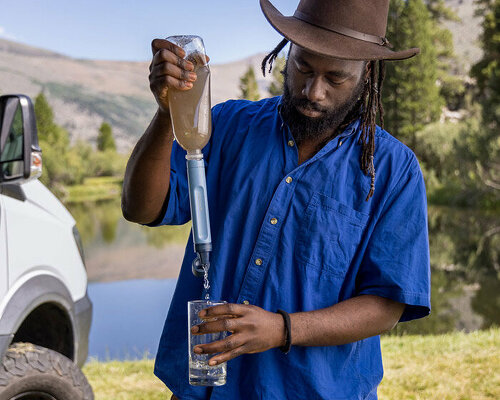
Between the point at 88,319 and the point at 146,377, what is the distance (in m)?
2.04

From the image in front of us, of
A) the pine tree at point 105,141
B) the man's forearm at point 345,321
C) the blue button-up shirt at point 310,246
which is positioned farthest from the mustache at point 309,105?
the pine tree at point 105,141

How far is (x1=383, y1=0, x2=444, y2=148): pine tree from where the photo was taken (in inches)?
1211

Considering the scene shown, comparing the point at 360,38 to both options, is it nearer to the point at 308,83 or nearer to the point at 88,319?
the point at 308,83

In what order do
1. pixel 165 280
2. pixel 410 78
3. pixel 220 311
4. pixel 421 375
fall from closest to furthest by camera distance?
pixel 220 311 < pixel 421 375 < pixel 165 280 < pixel 410 78

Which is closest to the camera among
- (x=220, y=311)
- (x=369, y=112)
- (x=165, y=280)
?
(x=220, y=311)

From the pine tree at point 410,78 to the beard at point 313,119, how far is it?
30.2 meters

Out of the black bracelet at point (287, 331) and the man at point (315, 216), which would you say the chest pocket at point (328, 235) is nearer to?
the man at point (315, 216)

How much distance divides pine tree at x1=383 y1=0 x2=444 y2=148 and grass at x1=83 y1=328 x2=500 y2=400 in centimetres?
2646

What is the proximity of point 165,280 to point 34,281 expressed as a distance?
18982 mm

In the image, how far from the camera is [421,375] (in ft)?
15.5

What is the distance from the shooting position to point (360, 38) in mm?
1579

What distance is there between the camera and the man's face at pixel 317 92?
1565 millimetres

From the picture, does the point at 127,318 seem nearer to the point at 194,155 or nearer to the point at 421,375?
the point at 421,375

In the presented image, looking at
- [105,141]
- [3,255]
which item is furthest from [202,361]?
[105,141]
